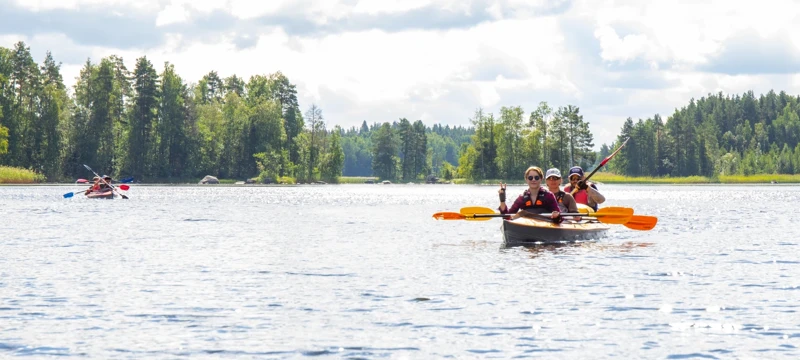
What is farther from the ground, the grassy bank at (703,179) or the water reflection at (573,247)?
the grassy bank at (703,179)

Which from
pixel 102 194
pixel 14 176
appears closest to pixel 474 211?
pixel 102 194

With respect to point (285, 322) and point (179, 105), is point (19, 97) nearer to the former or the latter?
point (179, 105)

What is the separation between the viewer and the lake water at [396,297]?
496 inches

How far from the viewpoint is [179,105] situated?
138375 mm

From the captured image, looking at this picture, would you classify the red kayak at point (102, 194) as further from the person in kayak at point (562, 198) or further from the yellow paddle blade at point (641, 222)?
the yellow paddle blade at point (641, 222)

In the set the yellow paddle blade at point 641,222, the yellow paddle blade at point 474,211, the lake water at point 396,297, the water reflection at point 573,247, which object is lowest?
the lake water at point 396,297

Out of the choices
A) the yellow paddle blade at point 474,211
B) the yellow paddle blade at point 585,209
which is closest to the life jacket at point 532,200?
the yellow paddle blade at point 474,211

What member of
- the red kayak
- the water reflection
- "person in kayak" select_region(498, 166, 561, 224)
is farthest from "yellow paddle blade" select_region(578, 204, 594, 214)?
the red kayak

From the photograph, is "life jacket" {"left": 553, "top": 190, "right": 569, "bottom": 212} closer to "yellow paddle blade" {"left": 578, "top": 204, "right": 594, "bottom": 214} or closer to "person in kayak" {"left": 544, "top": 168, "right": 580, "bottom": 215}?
"person in kayak" {"left": 544, "top": 168, "right": 580, "bottom": 215}

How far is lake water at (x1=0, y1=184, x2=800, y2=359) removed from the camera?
1260 cm

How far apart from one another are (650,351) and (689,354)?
0.49m

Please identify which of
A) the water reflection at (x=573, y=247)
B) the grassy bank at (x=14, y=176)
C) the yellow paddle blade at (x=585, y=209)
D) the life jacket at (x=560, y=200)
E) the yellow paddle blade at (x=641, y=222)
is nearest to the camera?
the water reflection at (x=573, y=247)

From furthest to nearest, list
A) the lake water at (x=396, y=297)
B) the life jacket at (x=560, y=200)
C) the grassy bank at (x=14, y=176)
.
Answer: the grassy bank at (x=14, y=176), the life jacket at (x=560, y=200), the lake water at (x=396, y=297)

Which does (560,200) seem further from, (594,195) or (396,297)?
(396,297)
